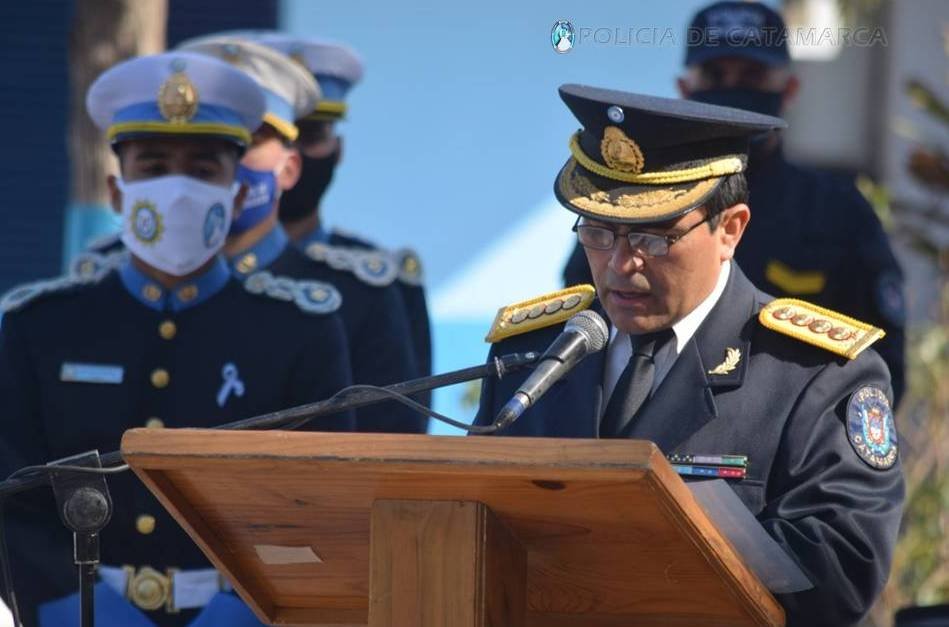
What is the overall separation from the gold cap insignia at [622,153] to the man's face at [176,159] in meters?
1.48

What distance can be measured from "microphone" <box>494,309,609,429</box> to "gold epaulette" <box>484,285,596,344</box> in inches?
22.0

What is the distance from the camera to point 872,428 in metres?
3.15

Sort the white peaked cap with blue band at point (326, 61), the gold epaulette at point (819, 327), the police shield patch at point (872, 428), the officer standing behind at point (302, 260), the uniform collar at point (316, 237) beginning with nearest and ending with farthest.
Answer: the police shield patch at point (872, 428) < the gold epaulette at point (819, 327) < the officer standing behind at point (302, 260) < the uniform collar at point (316, 237) < the white peaked cap with blue band at point (326, 61)

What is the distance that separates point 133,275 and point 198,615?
875 mm

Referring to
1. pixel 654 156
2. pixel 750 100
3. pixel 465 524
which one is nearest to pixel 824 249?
pixel 750 100

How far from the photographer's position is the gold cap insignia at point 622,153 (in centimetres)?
328

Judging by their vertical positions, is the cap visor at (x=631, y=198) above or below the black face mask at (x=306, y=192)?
above

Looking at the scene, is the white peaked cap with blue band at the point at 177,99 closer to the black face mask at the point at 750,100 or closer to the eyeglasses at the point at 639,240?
the black face mask at the point at 750,100

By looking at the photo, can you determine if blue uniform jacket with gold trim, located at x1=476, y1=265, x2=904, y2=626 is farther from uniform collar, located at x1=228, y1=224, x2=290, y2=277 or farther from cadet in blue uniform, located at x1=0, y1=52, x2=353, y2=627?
uniform collar, located at x1=228, y1=224, x2=290, y2=277

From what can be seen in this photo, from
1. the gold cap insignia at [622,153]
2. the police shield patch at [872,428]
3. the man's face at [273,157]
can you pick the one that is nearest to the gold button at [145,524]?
the man's face at [273,157]

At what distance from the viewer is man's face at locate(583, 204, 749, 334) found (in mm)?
3215

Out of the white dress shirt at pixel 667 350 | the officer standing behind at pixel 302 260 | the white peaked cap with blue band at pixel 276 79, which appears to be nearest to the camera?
the white dress shirt at pixel 667 350

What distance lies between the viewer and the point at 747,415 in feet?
10.6

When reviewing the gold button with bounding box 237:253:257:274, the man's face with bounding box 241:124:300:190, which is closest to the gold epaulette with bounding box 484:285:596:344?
the gold button with bounding box 237:253:257:274
